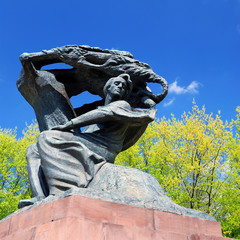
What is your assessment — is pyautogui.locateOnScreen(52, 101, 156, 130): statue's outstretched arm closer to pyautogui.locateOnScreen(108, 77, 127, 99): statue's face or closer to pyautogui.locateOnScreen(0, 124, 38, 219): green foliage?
pyautogui.locateOnScreen(108, 77, 127, 99): statue's face

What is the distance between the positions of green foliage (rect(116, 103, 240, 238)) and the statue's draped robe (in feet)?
29.8

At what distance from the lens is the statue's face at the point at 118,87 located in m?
4.11

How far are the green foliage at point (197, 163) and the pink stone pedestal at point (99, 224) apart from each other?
9313 mm

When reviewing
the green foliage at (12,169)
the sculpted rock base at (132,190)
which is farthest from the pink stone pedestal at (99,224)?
the green foliage at (12,169)

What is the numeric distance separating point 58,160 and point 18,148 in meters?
13.6

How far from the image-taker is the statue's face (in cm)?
411

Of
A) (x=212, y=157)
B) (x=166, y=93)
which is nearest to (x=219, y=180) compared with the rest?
(x=212, y=157)

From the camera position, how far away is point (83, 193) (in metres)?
2.78

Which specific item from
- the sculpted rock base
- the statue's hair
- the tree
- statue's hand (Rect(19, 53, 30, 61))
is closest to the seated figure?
the statue's hair

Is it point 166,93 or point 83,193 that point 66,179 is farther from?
point 166,93

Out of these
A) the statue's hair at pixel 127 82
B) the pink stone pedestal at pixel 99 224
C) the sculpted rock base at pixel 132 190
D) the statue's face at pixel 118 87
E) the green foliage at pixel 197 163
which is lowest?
the pink stone pedestal at pixel 99 224

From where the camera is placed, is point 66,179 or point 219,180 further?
point 219,180

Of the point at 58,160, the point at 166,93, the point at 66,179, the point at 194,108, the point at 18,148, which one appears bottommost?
the point at 66,179

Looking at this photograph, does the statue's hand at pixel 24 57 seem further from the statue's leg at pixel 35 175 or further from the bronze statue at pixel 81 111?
the statue's leg at pixel 35 175
